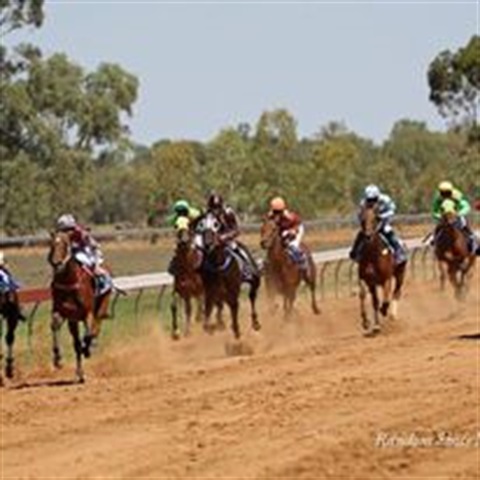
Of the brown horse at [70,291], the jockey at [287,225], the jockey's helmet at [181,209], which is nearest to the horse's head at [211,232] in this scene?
the jockey at [287,225]

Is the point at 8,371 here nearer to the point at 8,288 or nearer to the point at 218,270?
the point at 8,288

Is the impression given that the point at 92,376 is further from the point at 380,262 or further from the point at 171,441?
the point at 171,441

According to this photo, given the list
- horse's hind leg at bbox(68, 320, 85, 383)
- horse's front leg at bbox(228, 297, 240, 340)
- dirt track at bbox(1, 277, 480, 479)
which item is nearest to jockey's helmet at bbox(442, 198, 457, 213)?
dirt track at bbox(1, 277, 480, 479)

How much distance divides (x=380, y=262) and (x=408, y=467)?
12.1 meters

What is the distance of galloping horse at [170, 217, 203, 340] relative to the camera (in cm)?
2394

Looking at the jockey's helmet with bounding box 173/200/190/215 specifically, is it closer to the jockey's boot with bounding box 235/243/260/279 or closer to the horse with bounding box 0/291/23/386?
the jockey's boot with bounding box 235/243/260/279

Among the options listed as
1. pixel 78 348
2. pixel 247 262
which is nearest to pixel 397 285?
pixel 247 262

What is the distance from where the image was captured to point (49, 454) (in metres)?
12.7

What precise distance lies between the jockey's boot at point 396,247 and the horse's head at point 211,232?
2566 mm

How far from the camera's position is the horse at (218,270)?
22.2 metres

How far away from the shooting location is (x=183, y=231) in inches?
947

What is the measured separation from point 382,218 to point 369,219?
0.48m

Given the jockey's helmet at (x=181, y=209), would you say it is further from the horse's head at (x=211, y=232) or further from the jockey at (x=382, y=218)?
the jockey at (x=382, y=218)

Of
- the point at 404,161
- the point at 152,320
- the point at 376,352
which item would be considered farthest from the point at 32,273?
the point at 404,161
